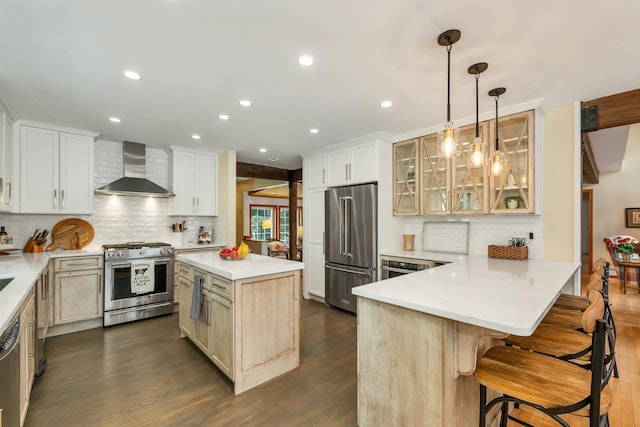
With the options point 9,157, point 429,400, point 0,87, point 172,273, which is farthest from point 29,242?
point 429,400

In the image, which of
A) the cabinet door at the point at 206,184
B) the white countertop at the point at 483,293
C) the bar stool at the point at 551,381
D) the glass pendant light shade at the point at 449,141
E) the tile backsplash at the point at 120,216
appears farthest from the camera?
the cabinet door at the point at 206,184

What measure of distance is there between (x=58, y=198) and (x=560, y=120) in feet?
18.8

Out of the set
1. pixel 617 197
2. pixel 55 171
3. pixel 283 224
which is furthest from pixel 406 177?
pixel 283 224

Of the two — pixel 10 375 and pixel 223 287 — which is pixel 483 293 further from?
pixel 10 375

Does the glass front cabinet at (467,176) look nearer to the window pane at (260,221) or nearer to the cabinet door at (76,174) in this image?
the cabinet door at (76,174)

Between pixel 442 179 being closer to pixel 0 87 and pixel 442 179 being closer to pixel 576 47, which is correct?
pixel 576 47

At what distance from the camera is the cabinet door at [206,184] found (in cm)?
481

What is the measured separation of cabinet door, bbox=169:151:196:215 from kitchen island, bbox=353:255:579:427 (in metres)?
3.77

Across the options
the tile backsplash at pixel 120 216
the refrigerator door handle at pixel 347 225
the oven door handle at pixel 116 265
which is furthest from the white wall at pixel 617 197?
the oven door handle at pixel 116 265

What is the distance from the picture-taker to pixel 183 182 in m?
4.66

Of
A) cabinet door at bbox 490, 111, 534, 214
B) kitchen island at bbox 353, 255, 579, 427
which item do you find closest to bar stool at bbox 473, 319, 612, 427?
kitchen island at bbox 353, 255, 579, 427

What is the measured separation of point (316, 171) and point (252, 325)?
2935 millimetres

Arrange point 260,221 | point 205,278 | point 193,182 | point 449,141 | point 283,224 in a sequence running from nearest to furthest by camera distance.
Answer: point 449,141 → point 205,278 → point 193,182 → point 260,221 → point 283,224

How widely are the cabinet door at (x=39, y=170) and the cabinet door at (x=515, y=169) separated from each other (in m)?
5.12
